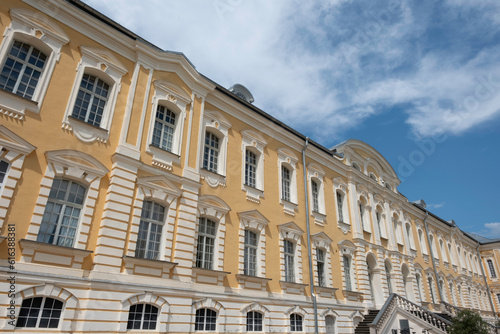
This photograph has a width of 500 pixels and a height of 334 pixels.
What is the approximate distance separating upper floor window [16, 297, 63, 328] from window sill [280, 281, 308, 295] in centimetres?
890

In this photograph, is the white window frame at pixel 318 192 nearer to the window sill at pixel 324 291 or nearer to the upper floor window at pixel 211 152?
the window sill at pixel 324 291

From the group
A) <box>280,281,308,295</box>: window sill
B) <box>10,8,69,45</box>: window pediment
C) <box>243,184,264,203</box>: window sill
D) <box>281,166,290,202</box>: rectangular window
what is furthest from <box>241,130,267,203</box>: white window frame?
<box>10,8,69,45</box>: window pediment

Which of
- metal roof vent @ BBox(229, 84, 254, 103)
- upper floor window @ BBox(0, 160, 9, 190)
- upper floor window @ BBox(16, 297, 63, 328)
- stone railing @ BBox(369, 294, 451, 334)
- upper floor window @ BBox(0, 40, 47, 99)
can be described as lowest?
upper floor window @ BBox(16, 297, 63, 328)

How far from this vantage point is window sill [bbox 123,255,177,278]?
1009 cm

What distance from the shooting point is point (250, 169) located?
16.1 m

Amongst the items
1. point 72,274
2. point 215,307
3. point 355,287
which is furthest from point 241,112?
point 355,287

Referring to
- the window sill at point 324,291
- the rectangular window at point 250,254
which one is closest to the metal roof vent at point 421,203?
the window sill at point 324,291

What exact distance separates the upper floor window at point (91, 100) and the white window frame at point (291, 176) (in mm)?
8971

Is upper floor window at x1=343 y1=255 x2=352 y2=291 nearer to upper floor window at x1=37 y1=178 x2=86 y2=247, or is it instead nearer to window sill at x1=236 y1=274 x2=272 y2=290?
window sill at x1=236 y1=274 x2=272 y2=290

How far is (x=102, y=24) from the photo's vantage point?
1170 cm

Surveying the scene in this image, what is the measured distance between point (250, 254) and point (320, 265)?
5.17m

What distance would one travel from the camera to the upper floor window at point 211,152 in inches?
558

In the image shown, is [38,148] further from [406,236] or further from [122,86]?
[406,236]

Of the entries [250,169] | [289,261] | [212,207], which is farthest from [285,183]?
[212,207]
